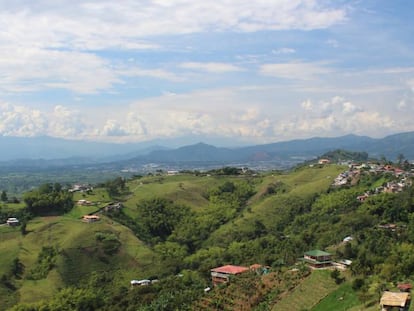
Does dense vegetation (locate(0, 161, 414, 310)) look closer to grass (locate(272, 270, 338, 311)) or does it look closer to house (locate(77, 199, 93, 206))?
grass (locate(272, 270, 338, 311))

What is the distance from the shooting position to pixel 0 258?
67.5 metres

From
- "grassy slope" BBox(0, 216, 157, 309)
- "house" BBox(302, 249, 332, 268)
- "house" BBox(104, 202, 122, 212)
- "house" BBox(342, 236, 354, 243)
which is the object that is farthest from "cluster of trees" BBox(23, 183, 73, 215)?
"house" BBox(302, 249, 332, 268)

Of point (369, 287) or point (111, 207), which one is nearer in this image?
point (369, 287)

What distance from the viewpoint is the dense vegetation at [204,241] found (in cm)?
4350

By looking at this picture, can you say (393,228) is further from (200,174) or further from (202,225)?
(200,174)

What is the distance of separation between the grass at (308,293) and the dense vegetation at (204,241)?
0.94 feet

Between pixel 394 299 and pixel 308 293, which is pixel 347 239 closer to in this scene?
pixel 308 293

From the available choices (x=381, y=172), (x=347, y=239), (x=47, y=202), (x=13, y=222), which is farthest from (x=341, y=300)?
(x=381, y=172)

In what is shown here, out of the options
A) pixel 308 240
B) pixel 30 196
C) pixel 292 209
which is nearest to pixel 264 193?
pixel 292 209

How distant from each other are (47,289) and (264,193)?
51777 mm

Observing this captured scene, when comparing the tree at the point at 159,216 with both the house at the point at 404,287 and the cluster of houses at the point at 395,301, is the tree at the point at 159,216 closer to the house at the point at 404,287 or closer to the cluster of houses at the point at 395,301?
the house at the point at 404,287

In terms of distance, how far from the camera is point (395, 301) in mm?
29172

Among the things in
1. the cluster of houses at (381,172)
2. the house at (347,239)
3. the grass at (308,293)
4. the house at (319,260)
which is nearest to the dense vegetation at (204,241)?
the grass at (308,293)

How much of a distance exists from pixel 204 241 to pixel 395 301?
5620 cm
